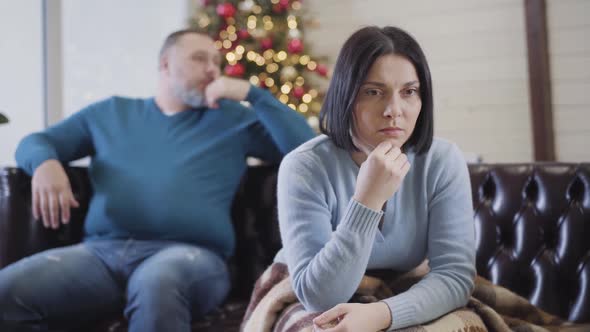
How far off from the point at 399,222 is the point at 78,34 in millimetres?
2705

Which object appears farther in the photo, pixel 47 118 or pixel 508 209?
pixel 47 118

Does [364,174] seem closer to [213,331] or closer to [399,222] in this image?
[399,222]

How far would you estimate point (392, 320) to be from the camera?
1.04m

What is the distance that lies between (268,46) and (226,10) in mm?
364

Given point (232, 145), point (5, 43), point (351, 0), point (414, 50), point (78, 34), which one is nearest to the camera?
point (414, 50)

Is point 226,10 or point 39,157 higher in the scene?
point 226,10

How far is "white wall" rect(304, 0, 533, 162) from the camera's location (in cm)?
373

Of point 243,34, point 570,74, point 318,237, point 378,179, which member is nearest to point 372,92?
point 378,179

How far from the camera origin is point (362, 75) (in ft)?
3.72

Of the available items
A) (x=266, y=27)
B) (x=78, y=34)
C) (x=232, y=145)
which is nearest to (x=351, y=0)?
(x=266, y=27)

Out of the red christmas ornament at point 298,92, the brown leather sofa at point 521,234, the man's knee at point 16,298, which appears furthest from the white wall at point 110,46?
the man's knee at point 16,298

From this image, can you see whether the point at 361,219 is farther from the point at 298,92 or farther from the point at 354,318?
the point at 298,92

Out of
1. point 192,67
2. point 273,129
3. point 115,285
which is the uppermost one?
point 192,67

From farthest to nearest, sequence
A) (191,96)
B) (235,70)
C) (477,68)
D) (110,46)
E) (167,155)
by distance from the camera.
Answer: (477,68), (235,70), (110,46), (191,96), (167,155)
